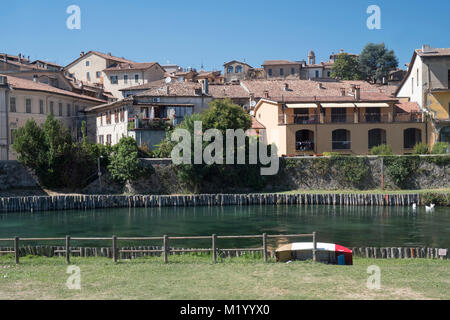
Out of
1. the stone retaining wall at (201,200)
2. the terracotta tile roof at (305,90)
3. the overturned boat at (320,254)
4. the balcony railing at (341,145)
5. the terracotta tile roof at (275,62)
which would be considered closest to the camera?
the overturned boat at (320,254)

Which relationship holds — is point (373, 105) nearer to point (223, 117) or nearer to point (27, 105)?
point (223, 117)

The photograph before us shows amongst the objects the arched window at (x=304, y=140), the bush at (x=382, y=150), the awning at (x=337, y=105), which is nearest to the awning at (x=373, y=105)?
the awning at (x=337, y=105)

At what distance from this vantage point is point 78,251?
81.9ft

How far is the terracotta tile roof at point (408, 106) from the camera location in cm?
6388

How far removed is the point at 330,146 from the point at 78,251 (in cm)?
4139

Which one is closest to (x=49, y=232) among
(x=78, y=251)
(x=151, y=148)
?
(x=78, y=251)

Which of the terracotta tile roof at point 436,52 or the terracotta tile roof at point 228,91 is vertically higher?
the terracotta tile roof at point 436,52

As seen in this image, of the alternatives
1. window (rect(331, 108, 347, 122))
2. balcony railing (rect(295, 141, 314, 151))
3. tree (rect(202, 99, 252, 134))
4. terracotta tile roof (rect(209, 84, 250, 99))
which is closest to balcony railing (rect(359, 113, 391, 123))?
window (rect(331, 108, 347, 122))

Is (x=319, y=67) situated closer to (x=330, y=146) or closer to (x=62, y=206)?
(x=330, y=146)

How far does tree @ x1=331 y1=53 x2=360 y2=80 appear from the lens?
329 ft

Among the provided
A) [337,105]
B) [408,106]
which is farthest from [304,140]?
[408,106]

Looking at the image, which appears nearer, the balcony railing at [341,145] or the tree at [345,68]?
the balcony railing at [341,145]

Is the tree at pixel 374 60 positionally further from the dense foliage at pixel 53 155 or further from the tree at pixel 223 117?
the dense foliage at pixel 53 155

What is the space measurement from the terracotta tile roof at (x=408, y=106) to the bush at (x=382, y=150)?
27.7ft
